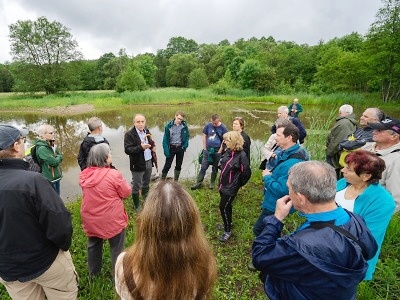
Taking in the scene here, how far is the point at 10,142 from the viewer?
1759 millimetres

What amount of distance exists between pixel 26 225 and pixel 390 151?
131 inches

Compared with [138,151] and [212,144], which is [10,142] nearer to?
[138,151]

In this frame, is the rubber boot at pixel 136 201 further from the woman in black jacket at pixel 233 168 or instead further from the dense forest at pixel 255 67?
the dense forest at pixel 255 67

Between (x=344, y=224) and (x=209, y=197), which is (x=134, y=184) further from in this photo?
(x=344, y=224)

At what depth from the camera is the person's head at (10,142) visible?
1740 mm

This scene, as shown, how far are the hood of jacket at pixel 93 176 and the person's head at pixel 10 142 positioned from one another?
721 millimetres

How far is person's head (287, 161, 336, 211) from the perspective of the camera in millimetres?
1404

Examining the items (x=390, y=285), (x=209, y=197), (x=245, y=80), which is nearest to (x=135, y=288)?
(x=390, y=285)

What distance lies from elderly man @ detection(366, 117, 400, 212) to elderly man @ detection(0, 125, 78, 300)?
2.88m

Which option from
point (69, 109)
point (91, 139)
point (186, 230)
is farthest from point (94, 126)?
point (69, 109)

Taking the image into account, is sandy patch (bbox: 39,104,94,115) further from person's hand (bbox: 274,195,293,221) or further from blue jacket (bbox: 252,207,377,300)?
blue jacket (bbox: 252,207,377,300)

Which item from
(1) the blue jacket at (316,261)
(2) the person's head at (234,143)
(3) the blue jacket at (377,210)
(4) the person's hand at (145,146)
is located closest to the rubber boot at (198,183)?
(4) the person's hand at (145,146)

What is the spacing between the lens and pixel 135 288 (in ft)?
3.89

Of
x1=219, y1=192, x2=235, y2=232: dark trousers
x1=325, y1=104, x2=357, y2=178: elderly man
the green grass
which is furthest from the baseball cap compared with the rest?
x1=325, y1=104, x2=357, y2=178: elderly man
